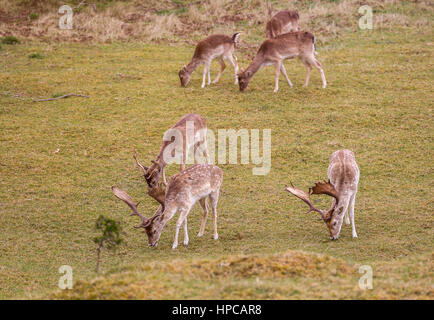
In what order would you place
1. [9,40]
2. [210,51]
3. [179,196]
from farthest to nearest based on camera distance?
[9,40], [210,51], [179,196]

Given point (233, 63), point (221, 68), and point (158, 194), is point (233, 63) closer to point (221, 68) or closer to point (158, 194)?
point (221, 68)

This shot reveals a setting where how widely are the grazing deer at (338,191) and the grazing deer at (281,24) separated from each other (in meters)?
9.30

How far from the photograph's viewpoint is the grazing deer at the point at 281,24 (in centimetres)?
1920

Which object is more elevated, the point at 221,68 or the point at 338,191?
the point at 221,68

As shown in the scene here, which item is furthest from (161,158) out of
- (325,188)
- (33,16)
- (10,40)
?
(33,16)

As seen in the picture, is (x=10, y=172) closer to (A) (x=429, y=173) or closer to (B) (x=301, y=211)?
(B) (x=301, y=211)

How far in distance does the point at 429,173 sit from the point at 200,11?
47.2ft

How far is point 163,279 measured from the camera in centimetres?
740

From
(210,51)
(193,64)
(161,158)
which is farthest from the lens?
(193,64)

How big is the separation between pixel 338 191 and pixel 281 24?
10.3m

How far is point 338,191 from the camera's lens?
401 inches

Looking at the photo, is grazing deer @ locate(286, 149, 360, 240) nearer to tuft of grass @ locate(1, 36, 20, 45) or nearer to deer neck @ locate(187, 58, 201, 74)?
deer neck @ locate(187, 58, 201, 74)

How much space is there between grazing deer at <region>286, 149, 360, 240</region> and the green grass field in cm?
31
